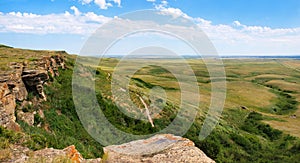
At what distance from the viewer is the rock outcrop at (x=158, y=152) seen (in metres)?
11.8

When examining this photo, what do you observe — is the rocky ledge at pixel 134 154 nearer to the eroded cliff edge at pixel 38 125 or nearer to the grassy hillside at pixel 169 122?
the eroded cliff edge at pixel 38 125

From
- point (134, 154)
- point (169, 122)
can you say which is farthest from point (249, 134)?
point (134, 154)

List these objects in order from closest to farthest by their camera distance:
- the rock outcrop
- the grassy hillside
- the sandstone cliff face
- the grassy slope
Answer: the rock outcrop → the sandstone cliff face → the grassy hillside → the grassy slope

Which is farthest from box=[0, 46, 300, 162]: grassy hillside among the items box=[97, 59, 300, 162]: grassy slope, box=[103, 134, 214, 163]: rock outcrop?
box=[103, 134, 214, 163]: rock outcrop

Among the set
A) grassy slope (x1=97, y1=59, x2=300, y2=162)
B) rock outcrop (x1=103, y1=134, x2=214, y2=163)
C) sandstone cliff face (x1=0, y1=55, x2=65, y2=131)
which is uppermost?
sandstone cliff face (x1=0, y1=55, x2=65, y2=131)

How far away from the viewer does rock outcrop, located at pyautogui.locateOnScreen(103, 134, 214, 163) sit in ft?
38.6

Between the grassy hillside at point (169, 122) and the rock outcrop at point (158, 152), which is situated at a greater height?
the rock outcrop at point (158, 152)

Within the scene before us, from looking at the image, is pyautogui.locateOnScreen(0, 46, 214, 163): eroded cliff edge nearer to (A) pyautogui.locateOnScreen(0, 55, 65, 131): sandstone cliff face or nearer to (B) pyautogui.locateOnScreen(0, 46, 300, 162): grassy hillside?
(A) pyautogui.locateOnScreen(0, 55, 65, 131): sandstone cliff face

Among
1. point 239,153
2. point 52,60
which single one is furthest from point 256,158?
point 52,60

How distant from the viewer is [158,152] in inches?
499

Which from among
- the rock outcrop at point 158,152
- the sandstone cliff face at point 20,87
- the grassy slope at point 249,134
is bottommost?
the grassy slope at point 249,134

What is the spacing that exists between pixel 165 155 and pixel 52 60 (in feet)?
112

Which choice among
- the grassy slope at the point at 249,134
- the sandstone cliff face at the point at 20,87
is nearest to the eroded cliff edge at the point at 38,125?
the sandstone cliff face at the point at 20,87

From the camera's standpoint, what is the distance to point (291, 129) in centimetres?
7006
